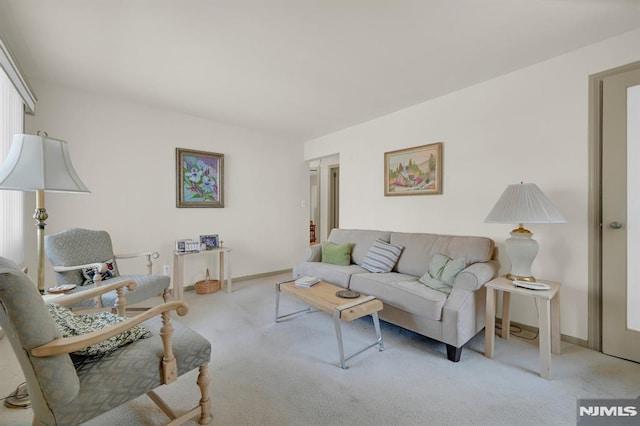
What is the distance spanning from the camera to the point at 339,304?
2051 mm

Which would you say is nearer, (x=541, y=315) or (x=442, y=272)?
(x=541, y=315)

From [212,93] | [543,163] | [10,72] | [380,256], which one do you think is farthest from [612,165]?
[10,72]

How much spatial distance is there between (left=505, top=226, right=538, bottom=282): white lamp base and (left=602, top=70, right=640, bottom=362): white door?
1.69 ft

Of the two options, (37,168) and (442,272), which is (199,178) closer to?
(37,168)

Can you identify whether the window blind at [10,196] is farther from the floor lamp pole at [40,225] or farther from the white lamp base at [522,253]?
the white lamp base at [522,253]

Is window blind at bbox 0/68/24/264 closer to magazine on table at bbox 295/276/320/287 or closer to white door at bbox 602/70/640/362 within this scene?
magazine on table at bbox 295/276/320/287

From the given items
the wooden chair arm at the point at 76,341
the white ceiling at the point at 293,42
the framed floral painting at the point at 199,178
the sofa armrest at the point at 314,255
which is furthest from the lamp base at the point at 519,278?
the framed floral painting at the point at 199,178

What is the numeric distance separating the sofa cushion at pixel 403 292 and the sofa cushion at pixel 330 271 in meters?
0.12

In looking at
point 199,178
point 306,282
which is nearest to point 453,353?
point 306,282

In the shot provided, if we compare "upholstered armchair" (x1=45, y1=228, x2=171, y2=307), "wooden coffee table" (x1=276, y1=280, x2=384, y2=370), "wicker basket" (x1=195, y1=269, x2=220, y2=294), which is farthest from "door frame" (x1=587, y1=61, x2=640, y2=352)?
"wicker basket" (x1=195, y1=269, x2=220, y2=294)

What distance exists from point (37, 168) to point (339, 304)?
2.02m

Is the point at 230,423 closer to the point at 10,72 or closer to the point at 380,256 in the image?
the point at 380,256

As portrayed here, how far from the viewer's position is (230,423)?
1422 mm

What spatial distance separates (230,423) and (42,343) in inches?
36.9
